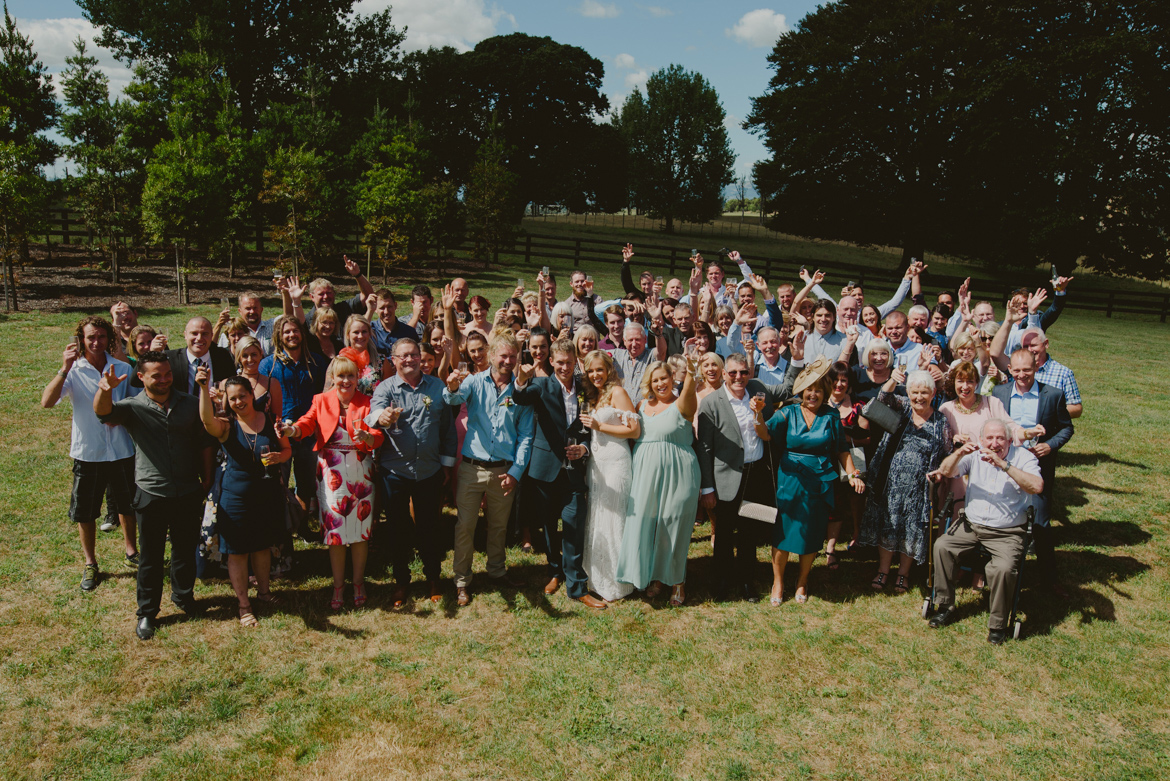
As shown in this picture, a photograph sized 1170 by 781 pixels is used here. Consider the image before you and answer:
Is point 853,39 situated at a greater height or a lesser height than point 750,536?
greater

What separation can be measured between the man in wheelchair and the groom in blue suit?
9.19 ft

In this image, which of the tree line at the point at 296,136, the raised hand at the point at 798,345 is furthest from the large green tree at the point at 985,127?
the raised hand at the point at 798,345

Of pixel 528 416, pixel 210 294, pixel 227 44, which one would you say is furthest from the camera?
pixel 227 44

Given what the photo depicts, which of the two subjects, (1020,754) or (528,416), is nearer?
(1020,754)

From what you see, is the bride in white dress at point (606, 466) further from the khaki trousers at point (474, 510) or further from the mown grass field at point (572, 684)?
the khaki trousers at point (474, 510)

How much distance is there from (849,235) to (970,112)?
8.04 m

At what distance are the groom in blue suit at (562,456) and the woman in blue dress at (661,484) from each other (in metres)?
0.38

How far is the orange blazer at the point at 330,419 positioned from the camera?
508cm

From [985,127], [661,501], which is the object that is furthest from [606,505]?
[985,127]

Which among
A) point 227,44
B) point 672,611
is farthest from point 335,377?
point 227,44

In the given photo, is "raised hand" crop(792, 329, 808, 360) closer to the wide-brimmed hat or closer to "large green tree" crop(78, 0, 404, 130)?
the wide-brimmed hat

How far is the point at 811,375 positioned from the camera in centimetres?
546

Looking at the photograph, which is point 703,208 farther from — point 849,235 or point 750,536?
point 750,536

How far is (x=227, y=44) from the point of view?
29.7 meters
